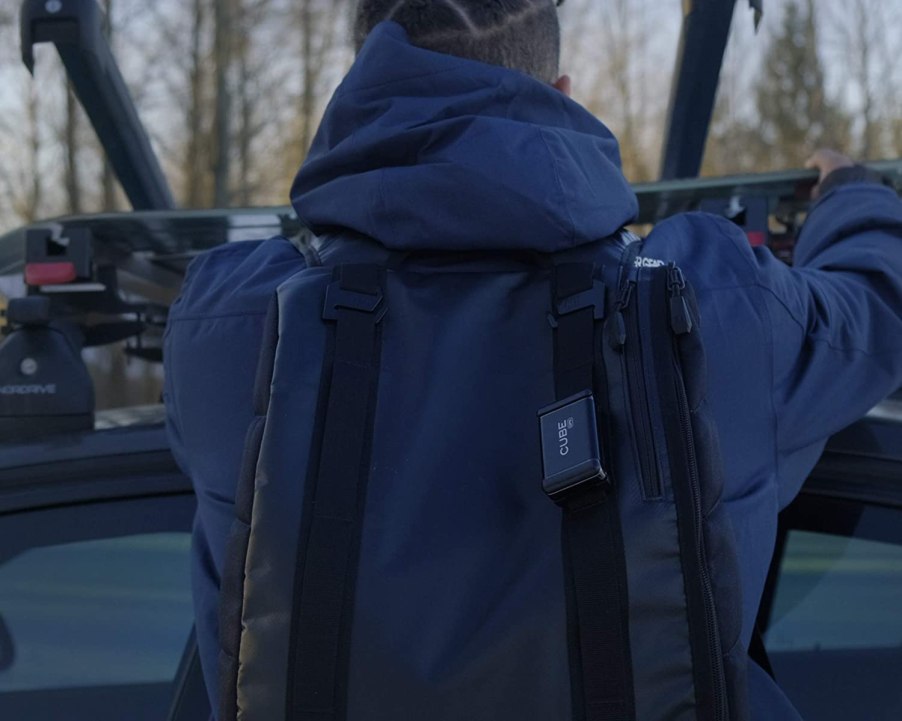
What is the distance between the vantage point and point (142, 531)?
1.77 meters

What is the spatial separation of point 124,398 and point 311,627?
297 cm

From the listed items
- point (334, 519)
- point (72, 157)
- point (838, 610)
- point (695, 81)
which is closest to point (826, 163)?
point (695, 81)

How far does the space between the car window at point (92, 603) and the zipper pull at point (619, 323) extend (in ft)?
2.91

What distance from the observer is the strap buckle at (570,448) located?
105 centimetres

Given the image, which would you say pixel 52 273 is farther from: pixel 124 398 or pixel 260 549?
pixel 124 398

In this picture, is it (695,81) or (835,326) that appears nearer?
Result: (835,326)

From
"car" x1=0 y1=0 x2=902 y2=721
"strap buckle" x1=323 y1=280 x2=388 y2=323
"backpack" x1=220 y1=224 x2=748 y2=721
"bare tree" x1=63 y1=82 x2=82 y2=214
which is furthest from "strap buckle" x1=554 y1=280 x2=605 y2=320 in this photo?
→ "bare tree" x1=63 y1=82 x2=82 y2=214

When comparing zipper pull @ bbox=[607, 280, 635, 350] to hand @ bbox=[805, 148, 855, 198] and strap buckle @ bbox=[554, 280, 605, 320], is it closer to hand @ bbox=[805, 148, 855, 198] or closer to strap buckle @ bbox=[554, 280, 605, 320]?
strap buckle @ bbox=[554, 280, 605, 320]

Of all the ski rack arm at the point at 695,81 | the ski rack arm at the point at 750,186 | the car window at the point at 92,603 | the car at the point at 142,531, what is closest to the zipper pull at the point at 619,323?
the car at the point at 142,531

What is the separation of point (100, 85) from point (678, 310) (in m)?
1.50

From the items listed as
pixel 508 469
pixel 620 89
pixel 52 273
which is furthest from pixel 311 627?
pixel 620 89

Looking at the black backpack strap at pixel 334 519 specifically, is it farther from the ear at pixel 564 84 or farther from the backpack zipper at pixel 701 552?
the ear at pixel 564 84

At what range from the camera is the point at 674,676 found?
1.07m

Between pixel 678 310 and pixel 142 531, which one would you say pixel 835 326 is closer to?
pixel 678 310
